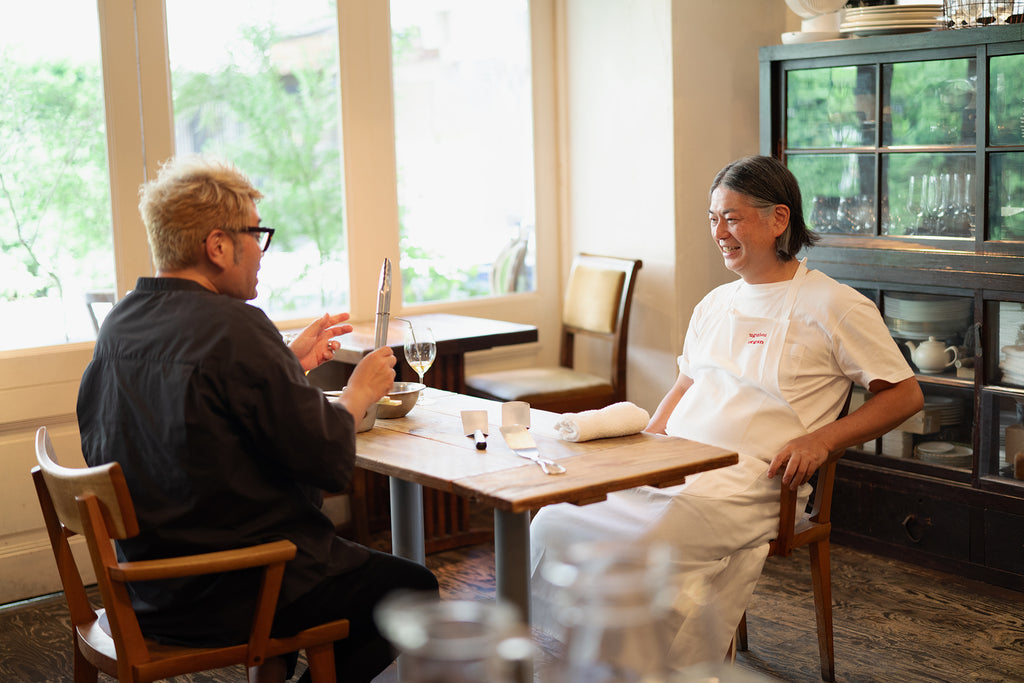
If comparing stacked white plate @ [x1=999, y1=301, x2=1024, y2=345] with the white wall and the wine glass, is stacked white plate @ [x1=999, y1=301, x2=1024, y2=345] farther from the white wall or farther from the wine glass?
the wine glass

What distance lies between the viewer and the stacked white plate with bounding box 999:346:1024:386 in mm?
3211

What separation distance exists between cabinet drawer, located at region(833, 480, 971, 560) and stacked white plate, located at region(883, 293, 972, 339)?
1.77ft

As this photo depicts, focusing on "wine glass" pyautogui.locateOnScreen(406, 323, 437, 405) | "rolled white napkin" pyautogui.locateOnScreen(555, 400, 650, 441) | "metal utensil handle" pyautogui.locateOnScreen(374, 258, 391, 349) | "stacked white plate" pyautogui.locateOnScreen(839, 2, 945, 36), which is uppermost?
"stacked white plate" pyautogui.locateOnScreen(839, 2, 945, 36)

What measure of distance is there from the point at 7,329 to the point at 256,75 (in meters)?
1.22

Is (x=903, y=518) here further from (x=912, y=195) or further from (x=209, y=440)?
(x=209, y=440)

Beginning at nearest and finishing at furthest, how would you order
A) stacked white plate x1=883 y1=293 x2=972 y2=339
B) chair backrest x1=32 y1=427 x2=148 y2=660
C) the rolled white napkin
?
chair backrest x1=32 y1=427 x2=148 y2=660 < the rolled white napkin < stacked white plate x1=883 y1=293 x2=972 y2=339

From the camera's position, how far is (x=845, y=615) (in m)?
3.13

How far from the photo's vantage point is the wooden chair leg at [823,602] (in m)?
2.66

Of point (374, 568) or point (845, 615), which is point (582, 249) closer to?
point (845, 615)

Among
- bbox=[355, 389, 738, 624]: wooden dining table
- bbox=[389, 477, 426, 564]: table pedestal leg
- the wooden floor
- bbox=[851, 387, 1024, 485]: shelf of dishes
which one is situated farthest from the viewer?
bbox=[851, 387, 1024, 485]: shelf of dishes

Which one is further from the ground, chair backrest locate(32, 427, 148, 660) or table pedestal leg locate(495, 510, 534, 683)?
chair backrest locate(32, 427, 148, 660)

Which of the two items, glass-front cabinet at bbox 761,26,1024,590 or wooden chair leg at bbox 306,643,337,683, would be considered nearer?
wooden chair leg at bbox 306,643,337,683

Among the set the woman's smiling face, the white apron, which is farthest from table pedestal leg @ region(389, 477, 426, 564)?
the woman's smiling face

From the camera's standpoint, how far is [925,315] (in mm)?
3471
